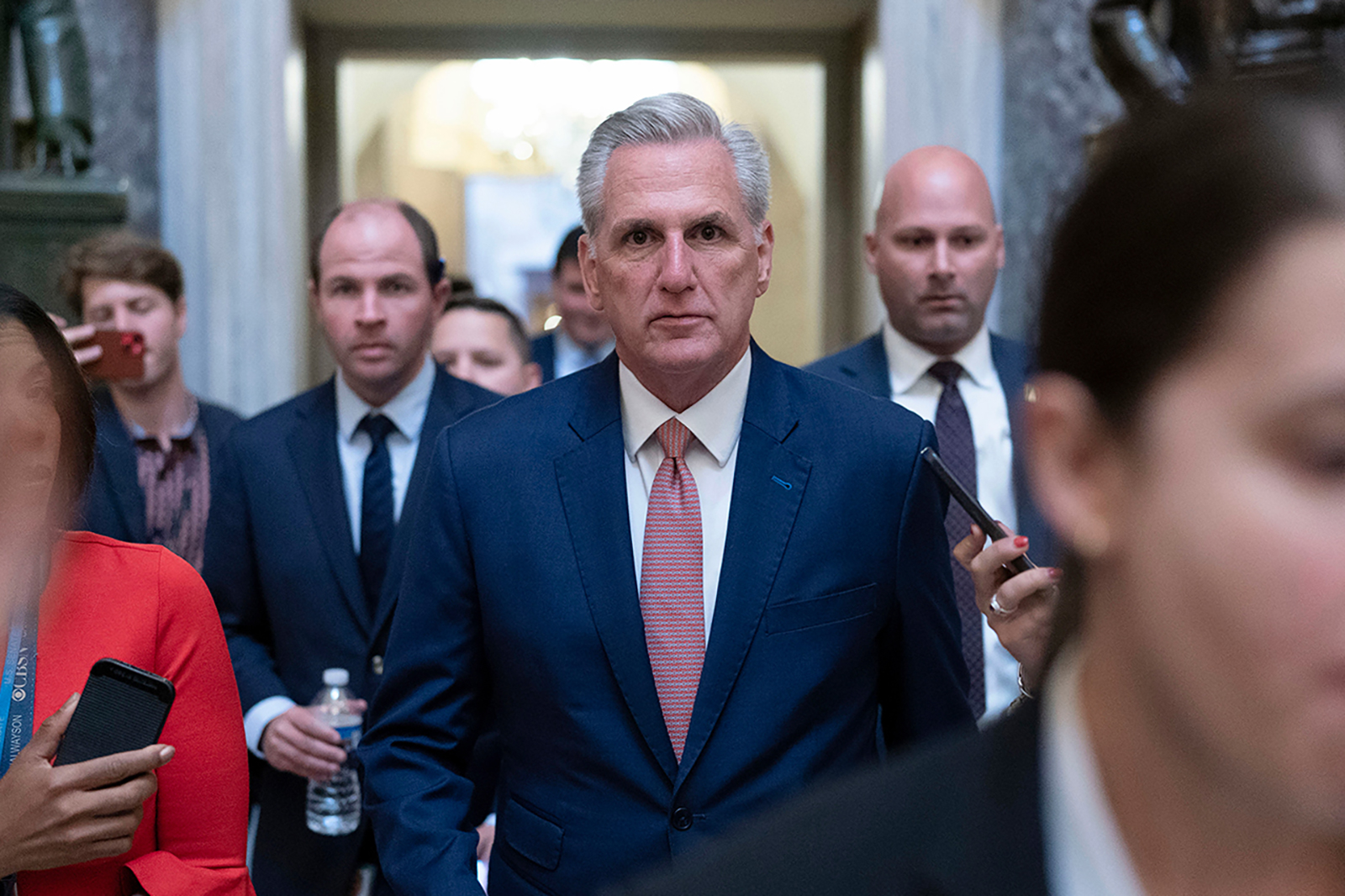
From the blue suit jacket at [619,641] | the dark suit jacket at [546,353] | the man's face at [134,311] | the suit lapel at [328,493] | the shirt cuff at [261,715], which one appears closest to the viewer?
the blue suit jacket at [619,641]

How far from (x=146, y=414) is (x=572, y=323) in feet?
5.77

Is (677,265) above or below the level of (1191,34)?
below

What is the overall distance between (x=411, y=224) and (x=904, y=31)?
3.43 meters

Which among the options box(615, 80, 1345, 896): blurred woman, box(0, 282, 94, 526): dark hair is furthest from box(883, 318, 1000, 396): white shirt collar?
box(615, 80, 1345, 896): blurred woman

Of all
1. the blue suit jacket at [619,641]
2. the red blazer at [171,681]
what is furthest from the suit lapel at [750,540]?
the red blazer at [171,681]

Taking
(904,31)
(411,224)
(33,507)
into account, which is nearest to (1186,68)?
(904,31)

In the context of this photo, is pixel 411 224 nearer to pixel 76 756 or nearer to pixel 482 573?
pixel 482 573

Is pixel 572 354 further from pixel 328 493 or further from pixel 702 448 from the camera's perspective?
pixel 702 448

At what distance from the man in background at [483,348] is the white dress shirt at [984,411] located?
1462 mm

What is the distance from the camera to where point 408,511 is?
9.93 feet

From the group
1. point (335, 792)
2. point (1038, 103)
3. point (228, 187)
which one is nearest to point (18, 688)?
point (335, 792)

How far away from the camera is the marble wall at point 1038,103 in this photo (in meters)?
6.09

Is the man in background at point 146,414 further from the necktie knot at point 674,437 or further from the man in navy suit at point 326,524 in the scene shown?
the necktie knot at point 674,437

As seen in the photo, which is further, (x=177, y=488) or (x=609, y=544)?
(x=177, y=488)
